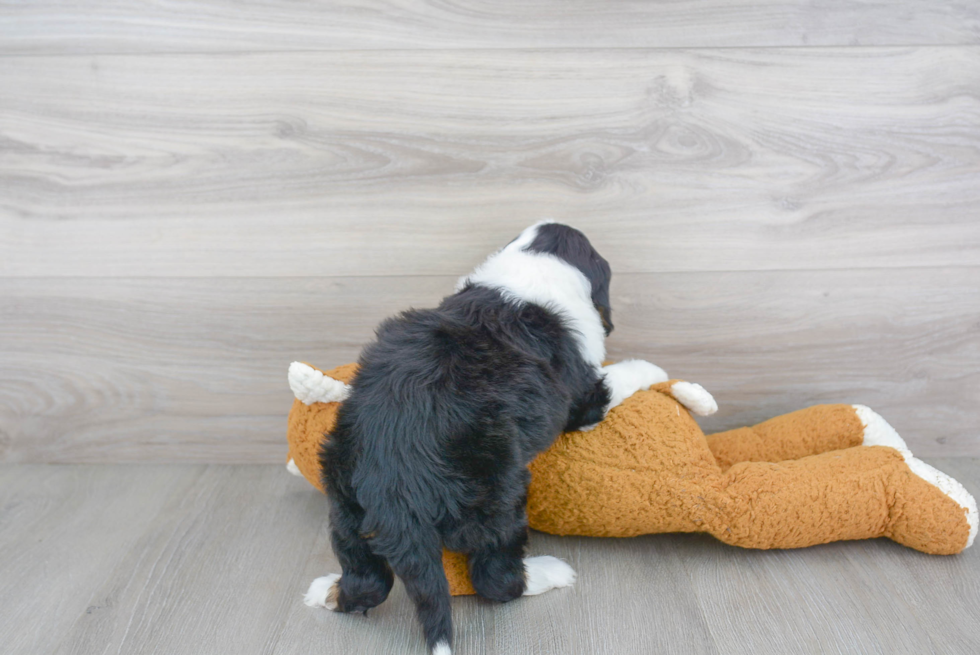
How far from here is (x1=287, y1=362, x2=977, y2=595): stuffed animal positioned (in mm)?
1346

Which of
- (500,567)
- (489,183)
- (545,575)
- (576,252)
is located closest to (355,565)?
(500,567)

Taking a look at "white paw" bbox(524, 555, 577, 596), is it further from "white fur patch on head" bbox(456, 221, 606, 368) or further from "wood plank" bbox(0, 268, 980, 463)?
"wood plank" bbox(0, 268, 980, 463)

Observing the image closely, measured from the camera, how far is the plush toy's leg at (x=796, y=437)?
1.55m

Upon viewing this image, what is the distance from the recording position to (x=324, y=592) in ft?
4.27

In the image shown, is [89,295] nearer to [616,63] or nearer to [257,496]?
[257,496]

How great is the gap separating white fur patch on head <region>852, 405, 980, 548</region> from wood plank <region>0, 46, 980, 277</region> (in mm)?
391

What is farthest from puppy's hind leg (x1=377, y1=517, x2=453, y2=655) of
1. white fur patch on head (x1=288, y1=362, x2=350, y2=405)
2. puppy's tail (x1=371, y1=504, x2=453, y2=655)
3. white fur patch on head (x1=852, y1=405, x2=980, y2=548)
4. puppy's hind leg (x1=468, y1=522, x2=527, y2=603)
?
white fur patch on head (x1=852, y1=405, x2=980, y2=548)

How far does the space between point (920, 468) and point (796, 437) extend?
0.81ft

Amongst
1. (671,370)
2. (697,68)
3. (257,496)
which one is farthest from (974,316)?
Answer: (257,496)

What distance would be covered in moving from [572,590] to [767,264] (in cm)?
92

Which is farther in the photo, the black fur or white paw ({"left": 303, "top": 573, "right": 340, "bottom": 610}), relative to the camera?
white paw ({"left": 303, "top": 573, "right": 340, "bottom": 610})

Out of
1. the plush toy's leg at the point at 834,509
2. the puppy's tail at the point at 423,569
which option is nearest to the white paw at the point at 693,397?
the plush toy's leg at the point at 834,509

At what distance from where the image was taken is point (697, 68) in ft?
5.19

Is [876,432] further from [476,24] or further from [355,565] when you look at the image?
[476,24]
